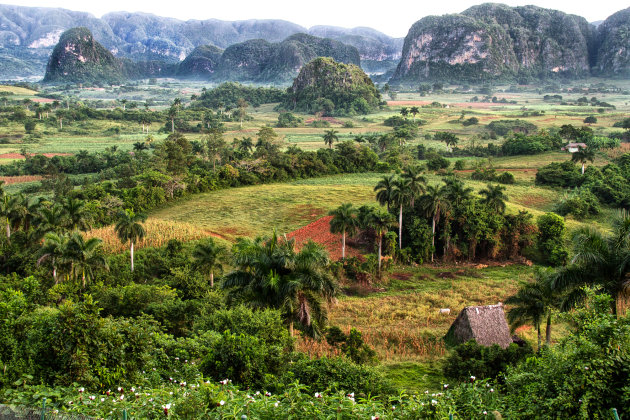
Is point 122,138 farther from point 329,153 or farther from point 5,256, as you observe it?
point 5,256

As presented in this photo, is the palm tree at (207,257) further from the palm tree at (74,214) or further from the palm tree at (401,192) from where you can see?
the palm tree at (401,192)

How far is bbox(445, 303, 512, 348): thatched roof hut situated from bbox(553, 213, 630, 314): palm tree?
5.67m

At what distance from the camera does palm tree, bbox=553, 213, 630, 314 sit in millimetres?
14711

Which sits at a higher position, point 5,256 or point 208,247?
point 208,247

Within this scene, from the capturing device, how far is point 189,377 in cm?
1155

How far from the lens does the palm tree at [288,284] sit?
17484 millimetres

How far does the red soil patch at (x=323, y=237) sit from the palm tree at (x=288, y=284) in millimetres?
16600

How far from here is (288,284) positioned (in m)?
17.2

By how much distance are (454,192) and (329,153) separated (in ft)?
113

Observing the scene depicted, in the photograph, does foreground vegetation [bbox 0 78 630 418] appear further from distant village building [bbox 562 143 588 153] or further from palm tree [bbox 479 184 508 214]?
distant village building [bbox 562 143 588 153]

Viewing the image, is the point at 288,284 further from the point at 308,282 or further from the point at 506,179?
the point at 506,179

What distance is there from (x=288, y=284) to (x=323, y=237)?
71.8ft

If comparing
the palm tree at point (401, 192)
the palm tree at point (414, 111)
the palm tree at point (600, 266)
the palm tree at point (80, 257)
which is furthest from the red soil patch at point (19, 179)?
the palm tree at point (414, 111)

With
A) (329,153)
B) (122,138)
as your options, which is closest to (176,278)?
(329,153)
